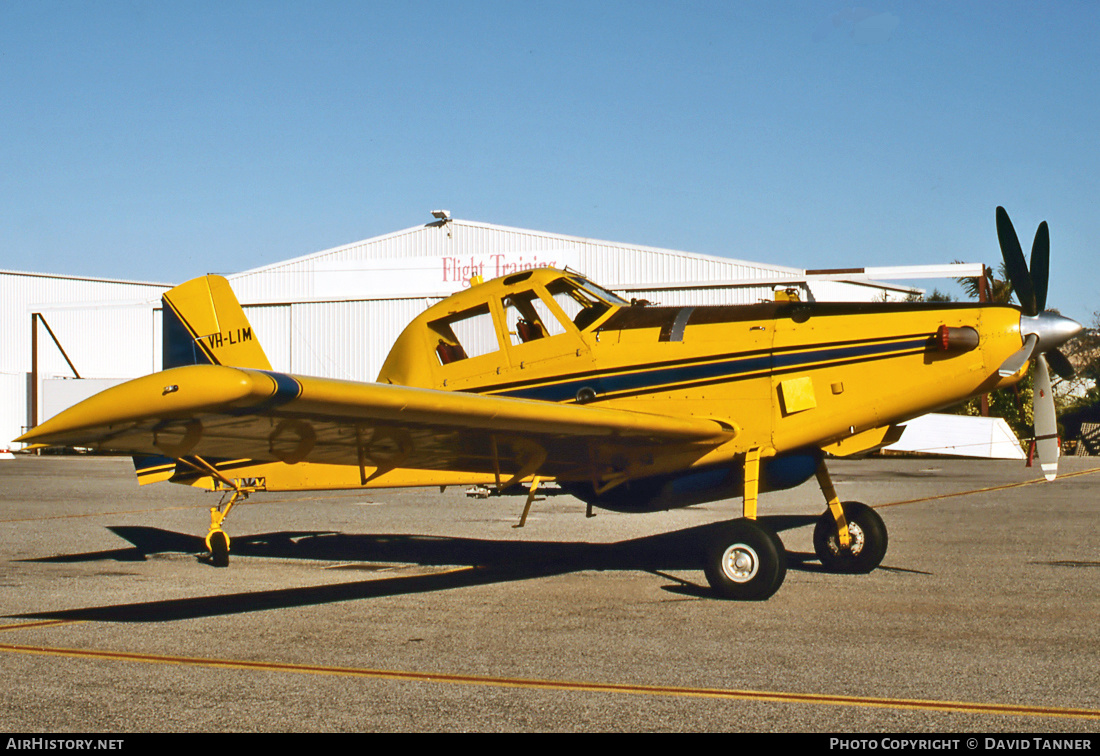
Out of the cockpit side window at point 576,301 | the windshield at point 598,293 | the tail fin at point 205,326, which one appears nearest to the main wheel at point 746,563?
the cockpit side window at point 576,301

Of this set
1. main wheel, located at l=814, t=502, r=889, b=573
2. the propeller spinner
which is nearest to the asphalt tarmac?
main wheel, located at l=814, t=502, r=889, b=573

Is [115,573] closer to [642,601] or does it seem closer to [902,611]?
[642,601]

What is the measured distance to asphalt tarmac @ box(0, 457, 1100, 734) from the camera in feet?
14.8

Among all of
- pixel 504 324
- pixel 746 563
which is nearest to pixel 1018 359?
pixel 746 563

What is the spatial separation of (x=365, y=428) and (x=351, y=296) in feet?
107

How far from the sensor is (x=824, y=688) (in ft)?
16.1

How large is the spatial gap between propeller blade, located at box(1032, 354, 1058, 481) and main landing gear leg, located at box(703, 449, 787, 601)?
3075 mm

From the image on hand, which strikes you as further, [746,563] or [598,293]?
[598,293]

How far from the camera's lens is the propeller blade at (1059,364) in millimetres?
8852

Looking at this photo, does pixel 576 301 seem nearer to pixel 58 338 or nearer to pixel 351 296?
pixel 351 296

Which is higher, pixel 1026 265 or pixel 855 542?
pixel 1026 265

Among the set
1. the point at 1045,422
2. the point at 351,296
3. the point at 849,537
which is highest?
the point at 351,296

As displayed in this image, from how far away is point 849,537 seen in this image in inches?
351
